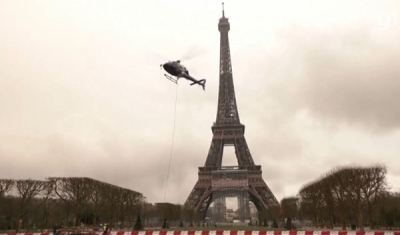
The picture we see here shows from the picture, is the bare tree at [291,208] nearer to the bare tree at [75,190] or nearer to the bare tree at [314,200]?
the bare tree at [314,200]

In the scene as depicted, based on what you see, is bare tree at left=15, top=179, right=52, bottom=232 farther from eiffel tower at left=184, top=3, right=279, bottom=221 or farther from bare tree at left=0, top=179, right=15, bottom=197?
eiffel tower at left=184, top=3, right=279, bottom=221

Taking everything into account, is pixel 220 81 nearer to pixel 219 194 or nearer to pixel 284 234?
pixel 219 194

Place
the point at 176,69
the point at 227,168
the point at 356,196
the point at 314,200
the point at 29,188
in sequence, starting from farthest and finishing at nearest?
1. the point at 227,168
2. the point at 314,200
3. the point at 29,188
4. the point at 356,196
5. the point at 176,69

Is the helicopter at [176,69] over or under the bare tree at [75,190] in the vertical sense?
over

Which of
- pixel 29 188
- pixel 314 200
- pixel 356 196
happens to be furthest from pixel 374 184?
pixel 29 188

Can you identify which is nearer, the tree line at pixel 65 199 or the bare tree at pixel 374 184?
→ the bare tree at pixel 374 184

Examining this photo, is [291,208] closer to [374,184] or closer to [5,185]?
[374,184]

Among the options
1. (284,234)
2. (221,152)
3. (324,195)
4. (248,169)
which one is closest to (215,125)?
(221,152)

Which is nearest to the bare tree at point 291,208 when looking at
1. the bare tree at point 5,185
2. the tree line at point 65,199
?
the tree line at point 65,199
